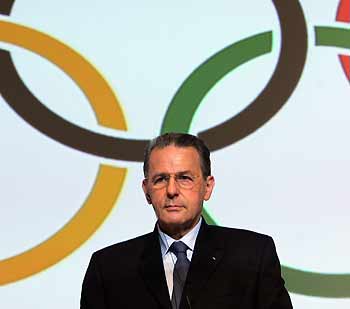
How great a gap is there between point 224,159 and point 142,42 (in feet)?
1.45

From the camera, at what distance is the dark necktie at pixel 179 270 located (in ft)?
3.84

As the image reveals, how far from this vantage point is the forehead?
46.8 inches

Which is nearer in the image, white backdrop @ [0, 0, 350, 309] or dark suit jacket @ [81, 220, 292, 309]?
dark suit jacket @ [81, 220, 292, 309]

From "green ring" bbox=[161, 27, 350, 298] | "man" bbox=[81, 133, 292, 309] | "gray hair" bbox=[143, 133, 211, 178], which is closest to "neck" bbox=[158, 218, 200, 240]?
"man" bbox=[81, 133, 292, 309]

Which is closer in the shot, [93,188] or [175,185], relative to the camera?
[175,185]

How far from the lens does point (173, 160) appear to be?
1.19m

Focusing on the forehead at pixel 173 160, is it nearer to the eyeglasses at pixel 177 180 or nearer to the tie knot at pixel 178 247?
the eyeglasses at pixel 177 180

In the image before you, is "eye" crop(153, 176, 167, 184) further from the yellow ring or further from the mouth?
the yellow ring

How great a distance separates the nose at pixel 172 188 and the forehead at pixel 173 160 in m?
0.02

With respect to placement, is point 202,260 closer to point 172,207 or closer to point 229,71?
point 172,207

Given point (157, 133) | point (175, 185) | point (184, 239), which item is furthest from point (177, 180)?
point (157, 133)

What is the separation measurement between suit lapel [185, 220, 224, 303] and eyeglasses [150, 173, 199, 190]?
106 millimetres

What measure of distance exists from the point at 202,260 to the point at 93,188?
0.74m

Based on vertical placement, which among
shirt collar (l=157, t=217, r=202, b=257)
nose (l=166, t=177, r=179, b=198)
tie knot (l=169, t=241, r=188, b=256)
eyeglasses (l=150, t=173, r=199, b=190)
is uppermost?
eyeglasses (l=150, t=173, r=199, b=190)
